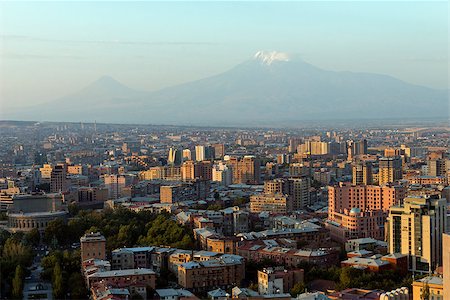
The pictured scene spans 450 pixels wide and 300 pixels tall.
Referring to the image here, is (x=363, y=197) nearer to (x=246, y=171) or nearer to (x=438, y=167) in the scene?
(x=438, y=167)

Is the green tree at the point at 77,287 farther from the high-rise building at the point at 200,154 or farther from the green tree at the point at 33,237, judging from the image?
the high-rise building at the point at 200,154

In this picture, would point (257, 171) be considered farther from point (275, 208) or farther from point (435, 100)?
point (435, 100)

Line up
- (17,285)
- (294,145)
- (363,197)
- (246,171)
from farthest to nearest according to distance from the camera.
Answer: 1. (294,145)
2. (246,171)
3. (363,197)
4. (17,285)

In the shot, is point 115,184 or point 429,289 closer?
point 429,289

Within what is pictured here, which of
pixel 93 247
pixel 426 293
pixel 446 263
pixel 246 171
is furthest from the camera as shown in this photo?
pixel 246 171

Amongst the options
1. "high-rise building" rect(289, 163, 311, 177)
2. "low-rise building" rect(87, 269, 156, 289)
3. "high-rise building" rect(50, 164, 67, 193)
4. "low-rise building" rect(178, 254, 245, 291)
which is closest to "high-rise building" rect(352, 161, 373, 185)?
"high-rise building" rect(289, 163, 311, 177)

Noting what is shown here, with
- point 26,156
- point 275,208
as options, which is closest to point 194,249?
point 275,208

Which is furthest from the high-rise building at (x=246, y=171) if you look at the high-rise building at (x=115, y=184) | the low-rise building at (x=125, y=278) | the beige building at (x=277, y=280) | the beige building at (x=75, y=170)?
the low-rise building at (x=125, y=278)

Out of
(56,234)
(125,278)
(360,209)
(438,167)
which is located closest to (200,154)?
(438,167)
